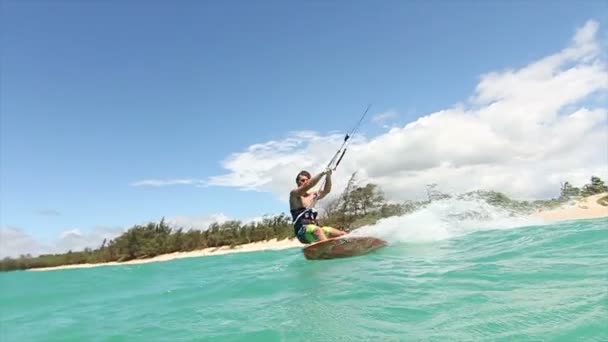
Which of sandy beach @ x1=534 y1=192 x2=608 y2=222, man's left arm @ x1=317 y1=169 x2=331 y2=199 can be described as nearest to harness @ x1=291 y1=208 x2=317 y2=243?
man's left arm @ x1=317 y1=169 x2=331 y2=199

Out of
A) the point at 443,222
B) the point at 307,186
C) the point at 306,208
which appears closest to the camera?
the point at 307,186

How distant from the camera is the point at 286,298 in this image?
5.44 metres

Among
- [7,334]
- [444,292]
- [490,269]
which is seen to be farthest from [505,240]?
[7,334]

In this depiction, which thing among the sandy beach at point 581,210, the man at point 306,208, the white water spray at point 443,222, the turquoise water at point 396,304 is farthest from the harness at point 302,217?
the sandy beach at point 581,210

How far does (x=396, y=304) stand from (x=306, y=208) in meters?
5.13

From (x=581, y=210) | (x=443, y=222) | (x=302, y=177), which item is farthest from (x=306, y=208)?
(x=581, y=210)

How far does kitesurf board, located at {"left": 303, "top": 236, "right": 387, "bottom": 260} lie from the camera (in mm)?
8992

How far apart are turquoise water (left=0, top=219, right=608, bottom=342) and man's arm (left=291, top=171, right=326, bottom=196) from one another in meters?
1.57

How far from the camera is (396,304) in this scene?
431cm

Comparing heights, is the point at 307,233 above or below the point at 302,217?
below

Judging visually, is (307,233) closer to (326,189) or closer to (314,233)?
(314,233)

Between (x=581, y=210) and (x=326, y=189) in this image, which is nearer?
(x=326, y=189)

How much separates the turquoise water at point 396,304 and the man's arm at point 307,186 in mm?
1568

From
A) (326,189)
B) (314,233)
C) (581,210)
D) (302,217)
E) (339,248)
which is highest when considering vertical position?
(326,189)
